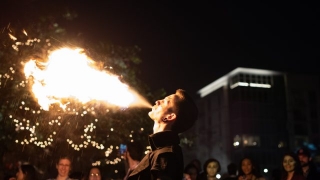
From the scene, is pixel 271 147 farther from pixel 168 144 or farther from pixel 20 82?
pixel 168 144

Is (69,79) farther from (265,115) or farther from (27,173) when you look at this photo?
(265,115)

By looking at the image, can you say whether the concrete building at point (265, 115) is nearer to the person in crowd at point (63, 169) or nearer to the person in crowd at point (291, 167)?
the person in crowd at point (291, 167)

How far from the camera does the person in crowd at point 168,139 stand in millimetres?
3068

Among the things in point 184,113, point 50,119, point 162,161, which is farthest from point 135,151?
point 50,119

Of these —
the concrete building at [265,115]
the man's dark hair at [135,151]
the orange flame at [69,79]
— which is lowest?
the man's dark hair at [135,151]

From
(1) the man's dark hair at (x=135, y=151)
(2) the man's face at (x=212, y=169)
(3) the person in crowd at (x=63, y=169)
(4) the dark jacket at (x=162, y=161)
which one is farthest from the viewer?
(2) the man's face at (x=212, y=169)

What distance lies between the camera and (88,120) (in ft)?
46.5

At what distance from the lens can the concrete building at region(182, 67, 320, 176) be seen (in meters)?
49.3

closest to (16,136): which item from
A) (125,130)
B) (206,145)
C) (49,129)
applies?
(49,129)

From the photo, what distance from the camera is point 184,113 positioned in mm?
3488

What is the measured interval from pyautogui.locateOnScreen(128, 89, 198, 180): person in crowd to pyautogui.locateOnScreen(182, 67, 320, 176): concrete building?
152 feet

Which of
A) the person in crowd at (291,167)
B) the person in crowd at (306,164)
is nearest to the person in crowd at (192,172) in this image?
the person in crowd at (291,167)

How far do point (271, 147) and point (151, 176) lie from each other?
48262 mm

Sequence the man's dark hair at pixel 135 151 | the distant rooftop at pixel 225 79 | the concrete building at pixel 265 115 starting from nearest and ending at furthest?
the man's dark hair at pixel 135 151, the concrete building at pixel 265 115, the distant rooftop at pixel 225 79
